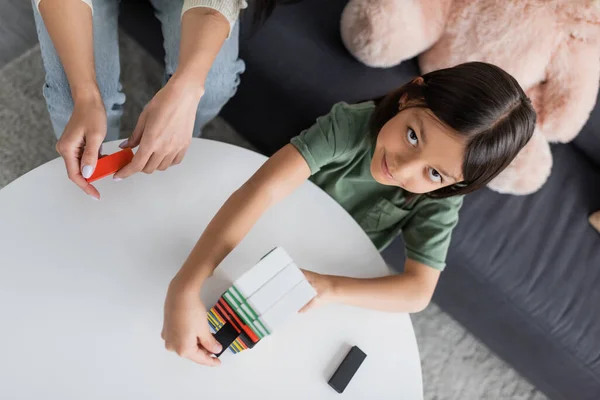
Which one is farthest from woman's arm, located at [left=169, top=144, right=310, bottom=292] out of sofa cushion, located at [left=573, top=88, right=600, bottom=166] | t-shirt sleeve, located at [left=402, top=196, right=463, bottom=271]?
sofa cushion, located at [left=573, top=88, right=600, bottom=166]

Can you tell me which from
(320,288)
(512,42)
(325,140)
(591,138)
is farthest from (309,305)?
(591,138)

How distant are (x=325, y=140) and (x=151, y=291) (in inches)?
12.8

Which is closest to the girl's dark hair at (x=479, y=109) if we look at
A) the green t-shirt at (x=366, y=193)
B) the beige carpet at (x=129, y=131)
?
the green t-shirt at (x=366, y=193)

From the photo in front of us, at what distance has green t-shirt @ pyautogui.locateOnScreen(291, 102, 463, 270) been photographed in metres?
0.76

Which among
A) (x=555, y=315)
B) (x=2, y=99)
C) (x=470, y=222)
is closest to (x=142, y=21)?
(x=2, y=99)

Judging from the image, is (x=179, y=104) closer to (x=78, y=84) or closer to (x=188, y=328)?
(x=78, y=84)

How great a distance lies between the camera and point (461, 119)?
2.07 ft

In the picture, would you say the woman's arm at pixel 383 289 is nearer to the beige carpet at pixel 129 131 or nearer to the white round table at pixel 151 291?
the white round table at pixel 151 291

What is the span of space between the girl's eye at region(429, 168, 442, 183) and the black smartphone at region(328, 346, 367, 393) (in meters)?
0.25

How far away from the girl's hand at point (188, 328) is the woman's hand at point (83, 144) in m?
0.17

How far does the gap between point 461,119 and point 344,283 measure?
0.26m

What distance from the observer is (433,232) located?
0.81 metres

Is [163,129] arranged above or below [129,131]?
above

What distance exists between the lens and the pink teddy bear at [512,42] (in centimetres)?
94
